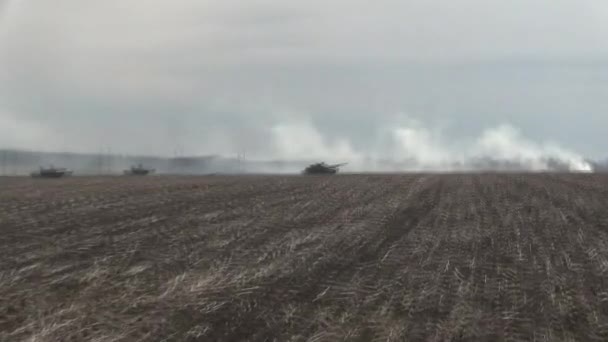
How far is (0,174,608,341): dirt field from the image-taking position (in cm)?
1452

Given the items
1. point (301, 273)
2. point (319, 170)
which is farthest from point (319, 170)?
point (301, 273)

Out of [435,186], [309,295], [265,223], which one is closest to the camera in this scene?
[309,295]

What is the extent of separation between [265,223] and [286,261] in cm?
892

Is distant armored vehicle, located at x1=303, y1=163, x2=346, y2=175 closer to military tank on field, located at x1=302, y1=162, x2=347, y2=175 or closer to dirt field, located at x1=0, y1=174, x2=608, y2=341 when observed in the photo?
military tank on field, located at x1=302, y1=162, x2=347, y2=175

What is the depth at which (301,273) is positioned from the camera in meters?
19.8

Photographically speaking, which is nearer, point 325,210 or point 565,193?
point 325,210

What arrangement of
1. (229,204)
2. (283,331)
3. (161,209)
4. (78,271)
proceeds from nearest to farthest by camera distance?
(283,331) → (78,271) → (161,209) → (229,204)

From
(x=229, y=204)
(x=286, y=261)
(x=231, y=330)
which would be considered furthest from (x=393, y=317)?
(x=229, y=204)

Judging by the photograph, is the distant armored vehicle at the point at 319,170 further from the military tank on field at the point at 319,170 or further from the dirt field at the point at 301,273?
the dirt field at the point at 301,273

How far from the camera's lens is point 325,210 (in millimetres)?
35875

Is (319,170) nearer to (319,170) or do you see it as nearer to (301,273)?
(319,170)

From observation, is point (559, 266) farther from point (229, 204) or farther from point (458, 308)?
point (229, 204)

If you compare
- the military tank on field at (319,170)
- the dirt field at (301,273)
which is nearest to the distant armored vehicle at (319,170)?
the military tank on field at (319,170)

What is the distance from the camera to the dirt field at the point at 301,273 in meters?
14.5
